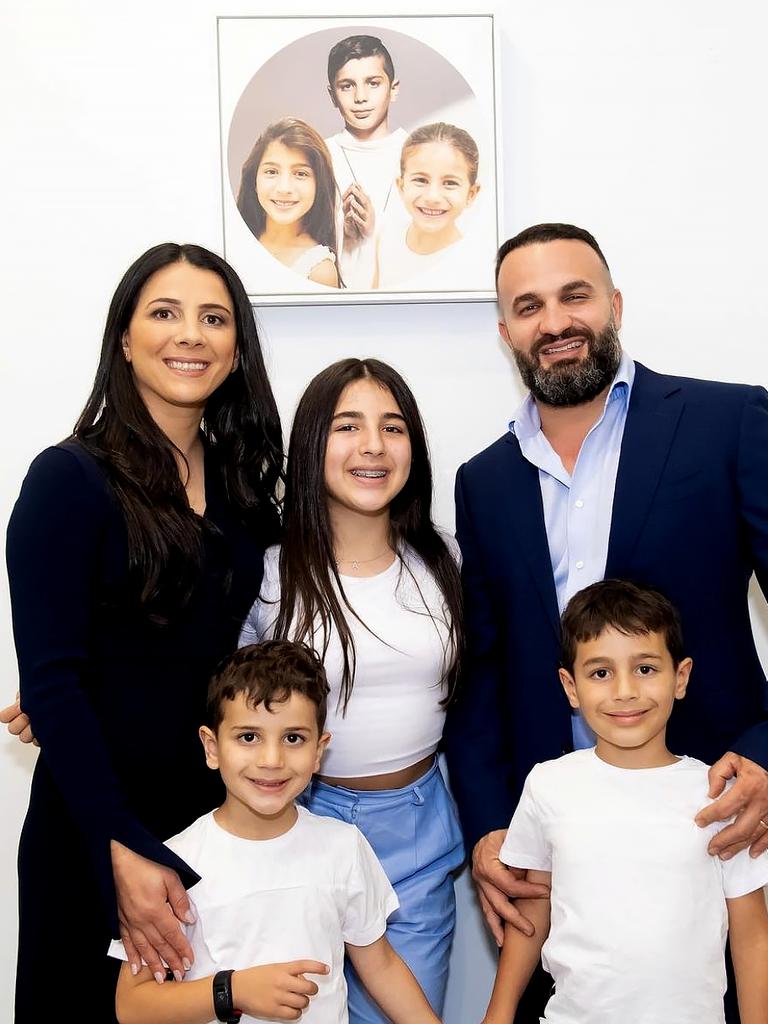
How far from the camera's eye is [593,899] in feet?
5.11

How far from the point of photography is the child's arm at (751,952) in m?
1.55

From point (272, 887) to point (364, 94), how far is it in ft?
5.72

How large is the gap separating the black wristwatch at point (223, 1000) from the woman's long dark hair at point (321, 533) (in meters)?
0.54

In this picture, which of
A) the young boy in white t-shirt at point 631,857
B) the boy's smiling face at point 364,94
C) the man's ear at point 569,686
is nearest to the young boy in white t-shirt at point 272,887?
the young boy in white t-shirt at point 631,857

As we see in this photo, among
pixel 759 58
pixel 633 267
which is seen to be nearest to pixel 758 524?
pixel 633 267

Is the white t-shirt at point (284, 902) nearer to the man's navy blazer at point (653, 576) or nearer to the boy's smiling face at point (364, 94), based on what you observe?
the man's navy blazer at point (653, 576)

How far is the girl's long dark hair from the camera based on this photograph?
2309 millimetres

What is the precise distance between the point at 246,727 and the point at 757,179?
1818 millimetres

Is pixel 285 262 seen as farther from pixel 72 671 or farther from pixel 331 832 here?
pixel 331 832

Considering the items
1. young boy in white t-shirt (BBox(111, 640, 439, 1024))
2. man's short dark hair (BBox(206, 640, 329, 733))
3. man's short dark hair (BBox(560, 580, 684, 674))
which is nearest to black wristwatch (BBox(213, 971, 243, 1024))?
young boy in white t-shirt (BBox(111, 640, 439, 1024))

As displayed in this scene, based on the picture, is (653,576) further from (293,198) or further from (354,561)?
(293,198)

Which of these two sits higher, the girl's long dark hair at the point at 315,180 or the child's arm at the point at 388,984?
the girl's long dark hair at the point at 315,180

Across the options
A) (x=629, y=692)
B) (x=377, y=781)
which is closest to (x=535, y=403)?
(x=629, y=692)

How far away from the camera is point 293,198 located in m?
2.32
